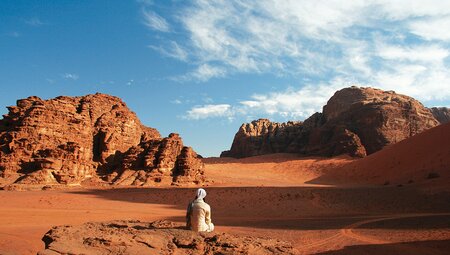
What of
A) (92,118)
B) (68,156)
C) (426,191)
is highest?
(92,118)

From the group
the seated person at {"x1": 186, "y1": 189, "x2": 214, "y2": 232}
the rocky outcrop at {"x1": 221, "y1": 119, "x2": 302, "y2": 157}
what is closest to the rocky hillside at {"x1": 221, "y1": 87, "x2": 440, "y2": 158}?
the rocky outcrop at {"x1": 221, "y1": 119, "x2": 302, "y2": 157}

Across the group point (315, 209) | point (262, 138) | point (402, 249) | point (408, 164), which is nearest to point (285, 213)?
point (315, 209)

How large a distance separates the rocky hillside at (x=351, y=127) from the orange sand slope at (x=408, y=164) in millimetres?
9953

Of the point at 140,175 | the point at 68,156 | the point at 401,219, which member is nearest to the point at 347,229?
the point at 401,219

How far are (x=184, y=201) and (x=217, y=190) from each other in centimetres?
337

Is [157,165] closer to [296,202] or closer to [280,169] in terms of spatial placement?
[296,202]

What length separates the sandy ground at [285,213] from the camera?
9930 millimetres

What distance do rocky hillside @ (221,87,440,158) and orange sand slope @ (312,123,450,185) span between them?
9953 millimetres

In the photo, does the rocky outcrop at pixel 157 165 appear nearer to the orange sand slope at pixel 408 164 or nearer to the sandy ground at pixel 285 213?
the sandy ground at pixel 285 213

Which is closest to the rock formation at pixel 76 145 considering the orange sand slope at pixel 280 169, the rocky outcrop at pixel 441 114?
the orange sand slope at pixel 280 169

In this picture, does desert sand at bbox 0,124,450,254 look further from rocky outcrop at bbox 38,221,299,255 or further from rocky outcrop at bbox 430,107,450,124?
rocky outcrop at bbox 430,107,450,124

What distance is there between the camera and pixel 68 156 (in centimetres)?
2612

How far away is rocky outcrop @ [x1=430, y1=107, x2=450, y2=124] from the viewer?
64.6 meters

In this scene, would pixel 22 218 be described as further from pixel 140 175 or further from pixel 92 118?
pixel 92 118
